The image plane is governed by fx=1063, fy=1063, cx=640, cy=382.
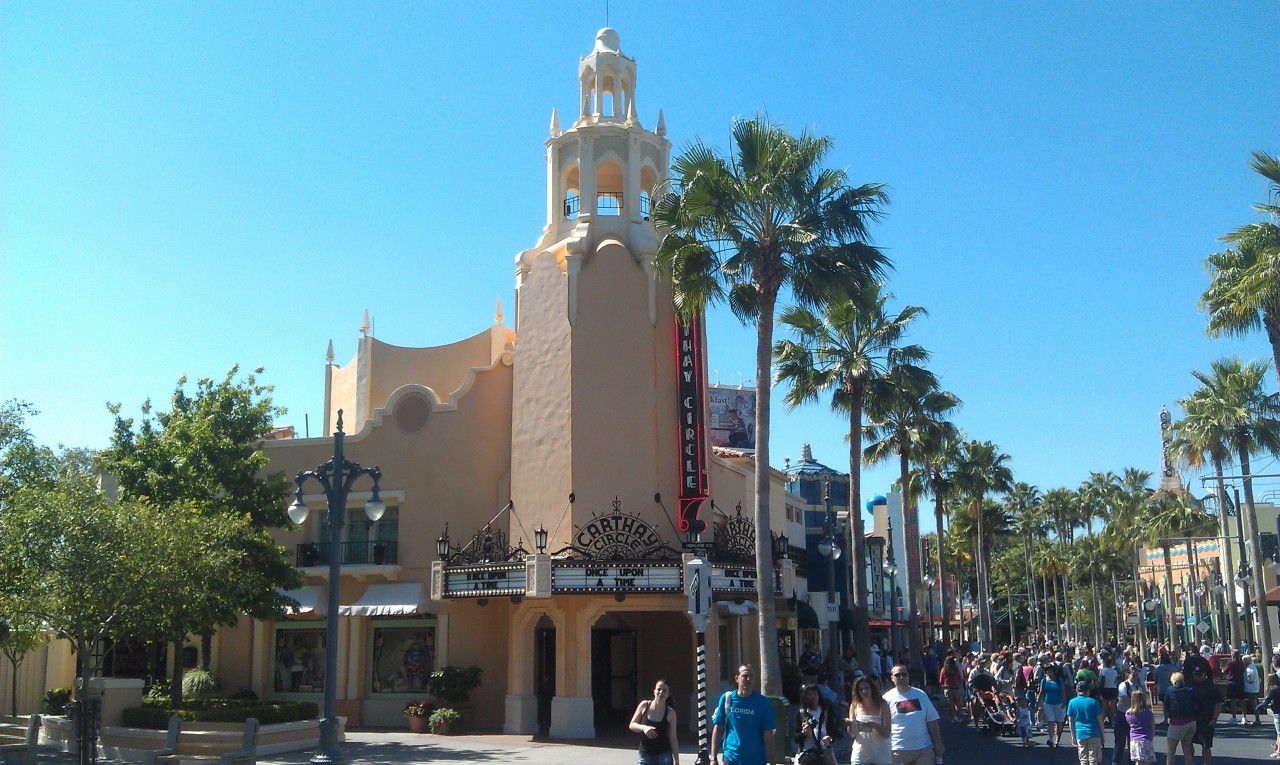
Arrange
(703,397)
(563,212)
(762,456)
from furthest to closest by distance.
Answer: (563,212) < (703,397) < (762,456)

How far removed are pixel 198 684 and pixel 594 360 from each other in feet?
39.7

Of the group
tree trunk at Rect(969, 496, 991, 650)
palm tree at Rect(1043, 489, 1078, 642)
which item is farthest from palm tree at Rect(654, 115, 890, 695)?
palm tree at Rect(1043, 489, 1078, 642)

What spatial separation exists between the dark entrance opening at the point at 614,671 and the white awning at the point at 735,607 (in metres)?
3.13

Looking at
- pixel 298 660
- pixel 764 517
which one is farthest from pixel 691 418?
pixel 298 660

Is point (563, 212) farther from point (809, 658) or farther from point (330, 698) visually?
point (809, 658)

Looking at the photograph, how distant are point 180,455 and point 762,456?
41.9 feet

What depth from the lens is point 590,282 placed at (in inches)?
969

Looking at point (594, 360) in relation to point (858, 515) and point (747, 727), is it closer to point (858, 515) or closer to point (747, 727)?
point (858, 515)

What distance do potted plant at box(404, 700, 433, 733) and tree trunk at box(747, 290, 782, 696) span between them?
8848 millimetres

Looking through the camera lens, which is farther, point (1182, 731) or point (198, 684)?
point (198, 684)

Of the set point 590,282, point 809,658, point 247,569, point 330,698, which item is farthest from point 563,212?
point 809,658

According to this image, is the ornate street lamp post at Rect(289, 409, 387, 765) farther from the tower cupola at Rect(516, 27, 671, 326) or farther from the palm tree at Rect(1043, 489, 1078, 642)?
the palm tree at Rect(1043, 489, 1078, 642)

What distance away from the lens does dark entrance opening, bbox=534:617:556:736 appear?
1002 inches

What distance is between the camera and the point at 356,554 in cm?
2712
